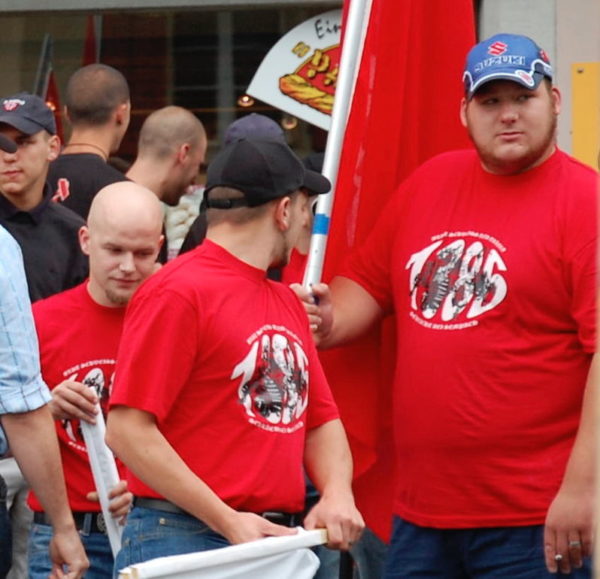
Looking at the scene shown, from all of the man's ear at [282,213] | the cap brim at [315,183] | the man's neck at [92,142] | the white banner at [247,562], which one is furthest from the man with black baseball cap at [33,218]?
the white banner at [247,562]

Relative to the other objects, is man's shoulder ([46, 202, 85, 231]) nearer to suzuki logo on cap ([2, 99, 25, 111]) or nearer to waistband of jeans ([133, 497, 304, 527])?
suzuki logo on cap ([2, 99, 25, 111])

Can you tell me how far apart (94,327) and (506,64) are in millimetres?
1478

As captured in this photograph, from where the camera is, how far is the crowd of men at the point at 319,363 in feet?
13.9

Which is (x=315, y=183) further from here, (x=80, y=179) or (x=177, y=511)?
(x=80, y=179)

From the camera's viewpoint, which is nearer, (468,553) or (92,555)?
(468,553)

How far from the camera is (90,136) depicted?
6879 mm

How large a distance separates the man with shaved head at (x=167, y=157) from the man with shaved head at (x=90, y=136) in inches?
5.5

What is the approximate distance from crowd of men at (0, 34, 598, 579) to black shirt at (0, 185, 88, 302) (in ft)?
2.07

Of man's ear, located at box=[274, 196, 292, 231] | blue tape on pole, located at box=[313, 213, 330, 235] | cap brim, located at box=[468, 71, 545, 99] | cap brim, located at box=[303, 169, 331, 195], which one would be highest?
cap brim, located at box=[468, 71, 545, 99]

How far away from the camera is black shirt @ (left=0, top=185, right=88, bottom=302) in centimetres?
Answer: 589

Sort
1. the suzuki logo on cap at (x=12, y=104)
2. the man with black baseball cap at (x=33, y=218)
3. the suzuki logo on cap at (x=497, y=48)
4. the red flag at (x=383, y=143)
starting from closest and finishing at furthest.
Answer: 1. the suzuki logo on cap at (x=497, y=48)
2. the red flag at (x=383, y=143)
3. the man with black baseball cap at (x=33, y=218)
4. the suzuki logo on cap at (x=12, y=104)

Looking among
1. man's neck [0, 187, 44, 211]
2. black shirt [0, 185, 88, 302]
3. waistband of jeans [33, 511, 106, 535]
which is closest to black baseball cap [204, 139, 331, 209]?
waistband of jeans [33, 511, 106, 535]

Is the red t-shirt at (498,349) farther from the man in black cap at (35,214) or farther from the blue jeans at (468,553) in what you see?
the man in black cap at (35,214)

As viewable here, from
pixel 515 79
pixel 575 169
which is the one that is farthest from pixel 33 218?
pixel 575 169
